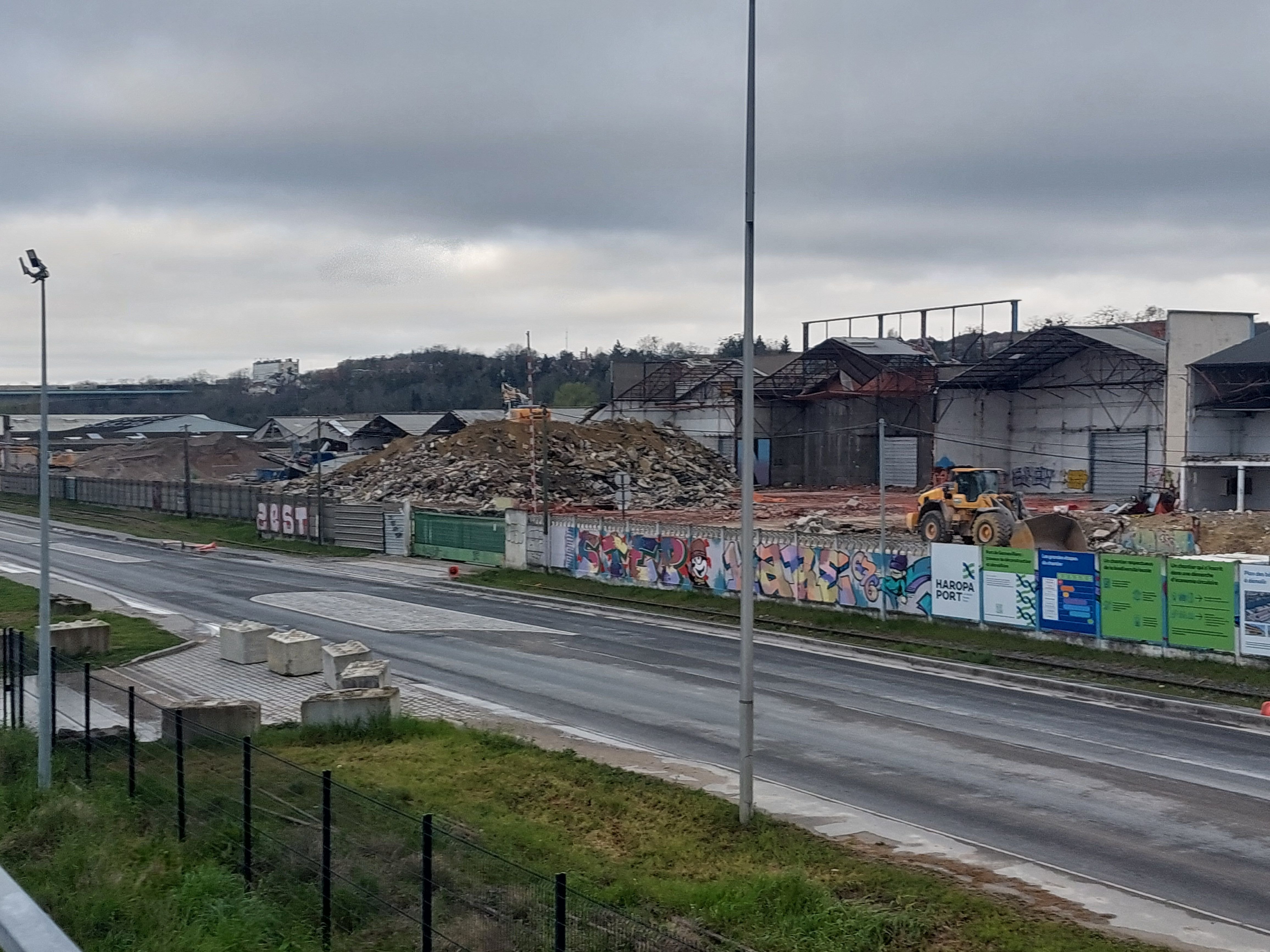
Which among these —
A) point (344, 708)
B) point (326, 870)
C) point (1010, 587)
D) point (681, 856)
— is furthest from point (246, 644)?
point (326, 870)

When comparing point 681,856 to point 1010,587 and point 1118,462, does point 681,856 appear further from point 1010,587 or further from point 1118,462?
point 1118,462

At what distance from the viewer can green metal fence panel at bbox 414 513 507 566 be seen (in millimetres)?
49375

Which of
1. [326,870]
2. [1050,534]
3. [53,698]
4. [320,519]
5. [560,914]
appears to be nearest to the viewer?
[560,914]

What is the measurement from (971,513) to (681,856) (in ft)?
104

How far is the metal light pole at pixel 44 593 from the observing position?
48.8 ft

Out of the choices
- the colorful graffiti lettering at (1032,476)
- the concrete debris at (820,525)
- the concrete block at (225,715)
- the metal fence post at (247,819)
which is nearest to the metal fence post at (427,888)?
the metal fence post at (247,819)

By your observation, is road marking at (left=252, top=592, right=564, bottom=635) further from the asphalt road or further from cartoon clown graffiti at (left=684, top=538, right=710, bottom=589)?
cartoon clown graffiti at (left=684, top=538, right=710, bottom=589)

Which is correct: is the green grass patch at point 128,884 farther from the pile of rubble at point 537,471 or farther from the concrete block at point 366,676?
the pile of rubble at point 537,471

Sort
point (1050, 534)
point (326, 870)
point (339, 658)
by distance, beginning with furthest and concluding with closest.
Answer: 1. point (1050, 534)
2. point (339, 658)
3. point (326, 870)

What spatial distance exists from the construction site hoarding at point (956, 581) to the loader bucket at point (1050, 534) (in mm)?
5449

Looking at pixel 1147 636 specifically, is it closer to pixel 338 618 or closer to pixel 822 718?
pixel 822 718

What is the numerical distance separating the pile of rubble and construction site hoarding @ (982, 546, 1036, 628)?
31.6 m

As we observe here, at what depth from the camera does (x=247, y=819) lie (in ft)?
37.1

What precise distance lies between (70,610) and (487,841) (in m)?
25.0
